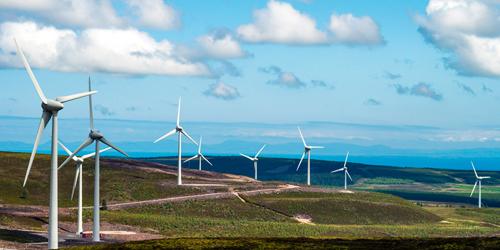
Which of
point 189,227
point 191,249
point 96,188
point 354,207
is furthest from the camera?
point 354,207

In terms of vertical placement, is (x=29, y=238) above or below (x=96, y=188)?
below

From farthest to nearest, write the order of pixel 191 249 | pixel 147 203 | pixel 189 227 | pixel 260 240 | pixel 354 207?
pixel 354 207 < pixel 147 203 < pixel 189 227 < pixel 260 240 < pixel 191 249

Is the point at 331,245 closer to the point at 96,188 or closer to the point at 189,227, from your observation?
the point at 96,188

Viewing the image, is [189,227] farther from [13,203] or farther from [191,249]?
[191,249]

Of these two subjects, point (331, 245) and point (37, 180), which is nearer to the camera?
point (331, 245)

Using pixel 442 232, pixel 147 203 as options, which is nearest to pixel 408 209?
pixel 442 232

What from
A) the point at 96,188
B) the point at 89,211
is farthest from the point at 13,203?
the point at 96,188
